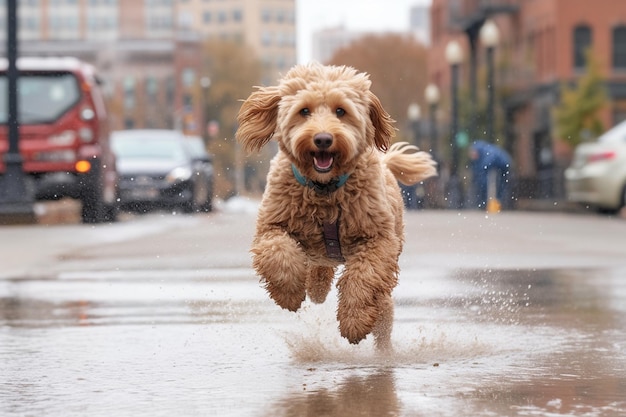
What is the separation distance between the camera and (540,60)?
6475 centimetres

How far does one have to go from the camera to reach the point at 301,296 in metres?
7.33

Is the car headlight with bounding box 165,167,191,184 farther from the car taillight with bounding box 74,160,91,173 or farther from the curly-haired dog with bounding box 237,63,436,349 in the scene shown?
the curly-haired dog with bounding box 237,63,436,349

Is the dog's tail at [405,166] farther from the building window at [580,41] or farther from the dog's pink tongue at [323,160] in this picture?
the building window at [580,41]

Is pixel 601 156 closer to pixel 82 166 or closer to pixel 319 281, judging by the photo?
pixel 82 166

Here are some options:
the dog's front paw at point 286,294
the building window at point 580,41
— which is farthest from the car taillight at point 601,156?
the building window at point 580,41

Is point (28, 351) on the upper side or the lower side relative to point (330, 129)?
lower

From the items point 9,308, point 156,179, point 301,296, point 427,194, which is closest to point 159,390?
point 301,296

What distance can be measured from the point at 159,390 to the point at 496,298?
4808mm

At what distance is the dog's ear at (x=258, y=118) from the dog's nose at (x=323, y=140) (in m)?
0.62

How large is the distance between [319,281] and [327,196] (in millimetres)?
1008

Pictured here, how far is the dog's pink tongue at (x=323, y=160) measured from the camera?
691cm

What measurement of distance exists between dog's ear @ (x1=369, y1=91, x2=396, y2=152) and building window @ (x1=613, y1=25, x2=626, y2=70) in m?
56.1

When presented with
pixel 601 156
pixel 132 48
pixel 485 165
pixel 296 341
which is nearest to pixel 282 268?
pixel 296 341

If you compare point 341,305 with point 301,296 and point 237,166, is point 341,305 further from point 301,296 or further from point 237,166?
point 237,166
